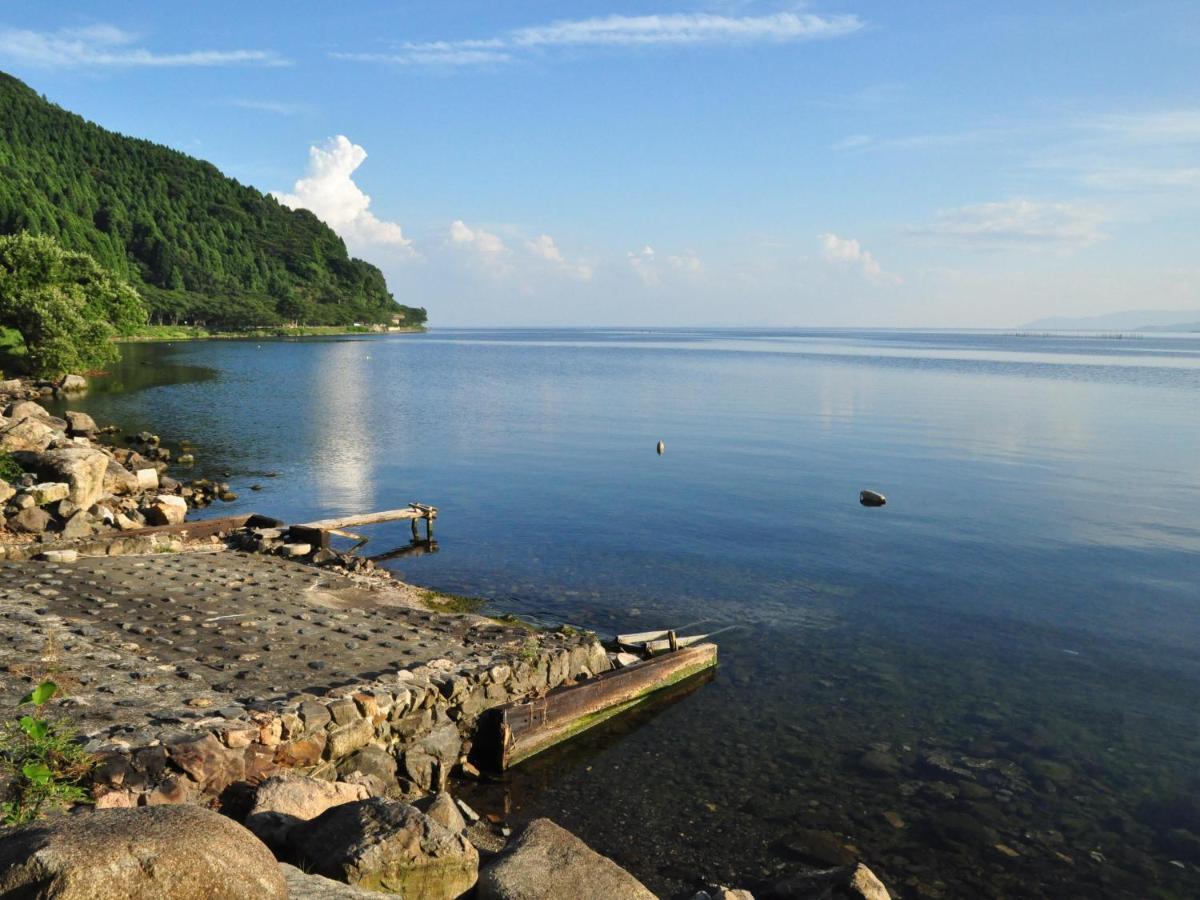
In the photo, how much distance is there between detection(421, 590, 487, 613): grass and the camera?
965 inches

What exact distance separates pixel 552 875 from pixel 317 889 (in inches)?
117

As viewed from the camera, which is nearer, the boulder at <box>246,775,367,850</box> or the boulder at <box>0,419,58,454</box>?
the boulder at <box>246,775,367,850</box>

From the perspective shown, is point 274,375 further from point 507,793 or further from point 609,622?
point 507,793

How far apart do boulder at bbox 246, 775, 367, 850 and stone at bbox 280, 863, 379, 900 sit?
226 centimetres

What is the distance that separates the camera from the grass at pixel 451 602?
2450 cm

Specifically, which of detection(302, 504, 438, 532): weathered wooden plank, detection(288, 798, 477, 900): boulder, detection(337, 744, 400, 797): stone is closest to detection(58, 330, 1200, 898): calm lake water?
detection(302, 504, 438, 532): weathered wooden plank

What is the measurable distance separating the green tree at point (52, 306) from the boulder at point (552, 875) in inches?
3350

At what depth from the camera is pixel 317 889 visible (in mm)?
8031

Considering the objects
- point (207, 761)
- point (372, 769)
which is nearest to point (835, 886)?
point (372, 769)

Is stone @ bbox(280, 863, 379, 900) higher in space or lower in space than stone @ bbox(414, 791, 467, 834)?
higher

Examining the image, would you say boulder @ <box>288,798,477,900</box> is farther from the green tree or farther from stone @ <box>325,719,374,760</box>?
the green tree

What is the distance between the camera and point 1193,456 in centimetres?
5388

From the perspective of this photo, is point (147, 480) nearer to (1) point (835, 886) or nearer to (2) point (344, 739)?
(2) point (344, 739)

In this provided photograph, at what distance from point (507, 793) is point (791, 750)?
5745mm
